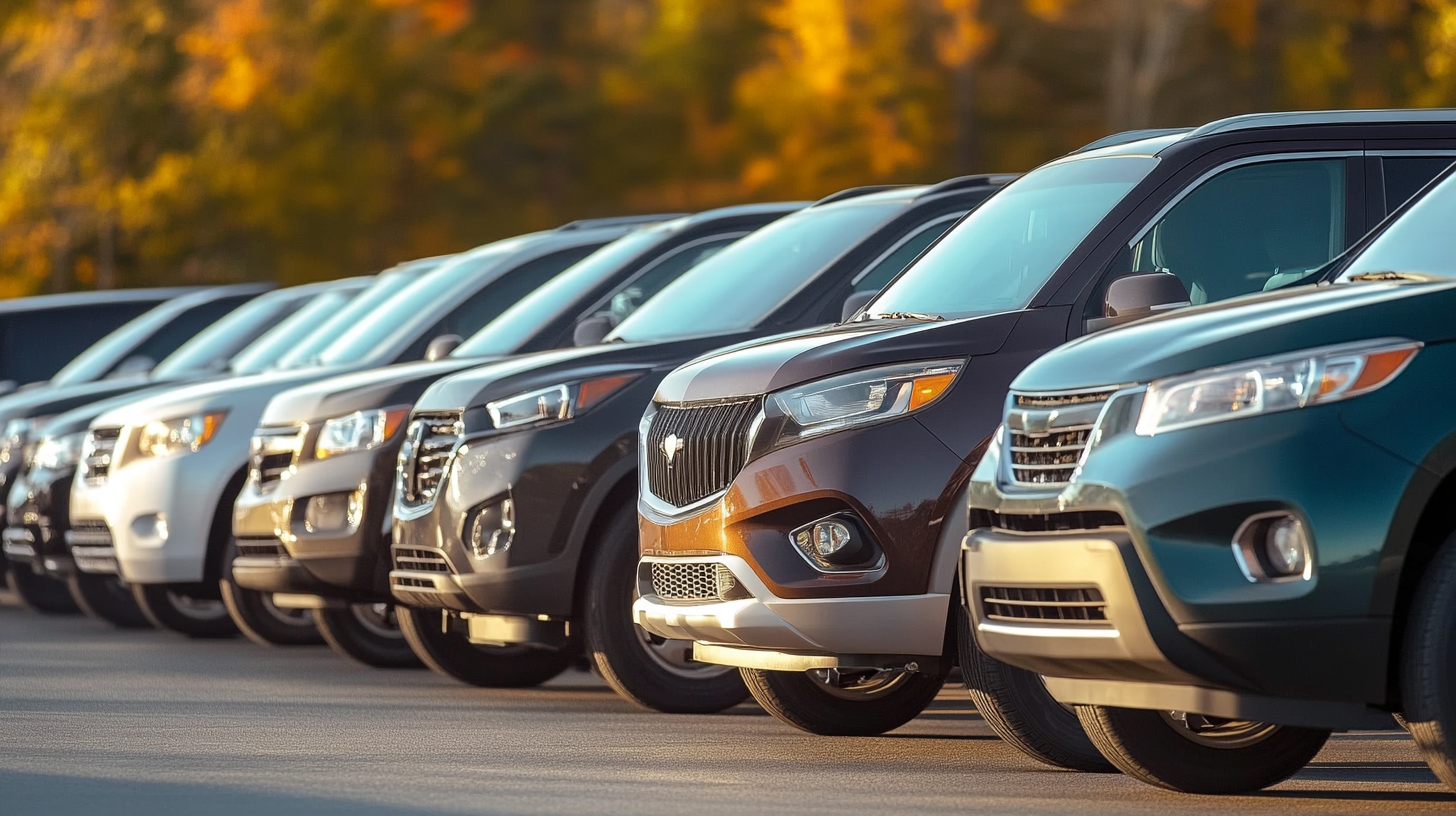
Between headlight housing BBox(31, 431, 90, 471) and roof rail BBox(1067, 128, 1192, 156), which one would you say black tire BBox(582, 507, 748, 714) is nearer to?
roof rail BBox(1067, 128, 1192, 156)

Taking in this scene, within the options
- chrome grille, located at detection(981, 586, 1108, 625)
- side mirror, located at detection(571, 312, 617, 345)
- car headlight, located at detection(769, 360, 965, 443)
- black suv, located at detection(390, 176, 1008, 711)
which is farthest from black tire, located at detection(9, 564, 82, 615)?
chrome grille, located at detection(981, 586, 1108, 625)

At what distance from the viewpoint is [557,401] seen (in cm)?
960

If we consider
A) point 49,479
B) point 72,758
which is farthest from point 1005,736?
point 49,479

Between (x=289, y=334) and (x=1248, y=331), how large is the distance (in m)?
11.0

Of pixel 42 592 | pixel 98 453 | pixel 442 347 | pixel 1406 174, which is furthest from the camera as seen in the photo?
pixel 42 592

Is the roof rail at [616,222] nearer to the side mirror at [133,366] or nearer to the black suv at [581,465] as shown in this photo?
the black suv at [581,465]

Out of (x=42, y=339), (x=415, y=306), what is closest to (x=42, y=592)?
(x=415, y=306)

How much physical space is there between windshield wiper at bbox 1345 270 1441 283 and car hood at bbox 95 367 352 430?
6857 mm

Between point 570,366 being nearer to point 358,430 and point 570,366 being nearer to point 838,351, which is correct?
point 358,430

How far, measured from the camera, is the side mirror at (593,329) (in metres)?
10.9

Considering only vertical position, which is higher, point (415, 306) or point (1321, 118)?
point (1321, 118)

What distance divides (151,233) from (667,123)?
14494mm

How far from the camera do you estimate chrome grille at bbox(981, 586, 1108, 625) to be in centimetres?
→ 629

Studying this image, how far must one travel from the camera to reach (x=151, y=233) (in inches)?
1804
